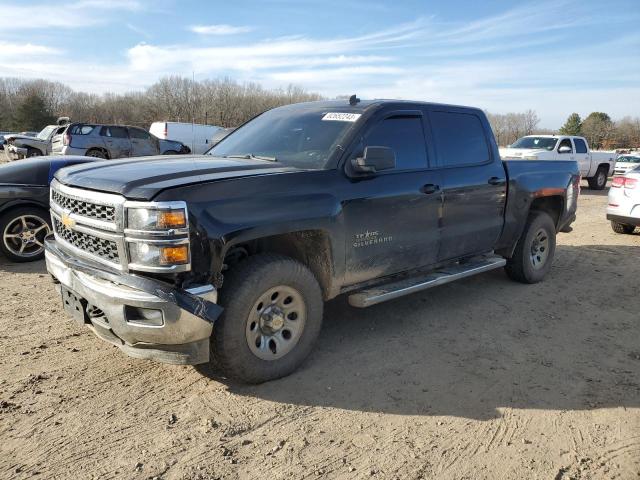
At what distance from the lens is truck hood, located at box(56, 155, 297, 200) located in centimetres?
299

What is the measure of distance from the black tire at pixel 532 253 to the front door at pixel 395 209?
1866 millimetres

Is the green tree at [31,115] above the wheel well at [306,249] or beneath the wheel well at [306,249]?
above

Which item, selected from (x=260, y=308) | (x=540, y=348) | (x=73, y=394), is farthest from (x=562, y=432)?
(x=73, y=394)

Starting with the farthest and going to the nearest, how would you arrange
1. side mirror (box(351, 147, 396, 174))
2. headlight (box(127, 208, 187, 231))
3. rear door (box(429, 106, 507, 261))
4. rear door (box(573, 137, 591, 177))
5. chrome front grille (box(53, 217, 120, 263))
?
1. rear door (box(573, 137, 591, 177))
2. rear door (box(429, 106, 507, 261))
3. side mirror (box(351, 147, 396, 174))
4. chrome front grille (box(53, 217, 120, 263))
5. headlight (box(127, 208, 187, 231))

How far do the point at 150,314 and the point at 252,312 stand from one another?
684 mm

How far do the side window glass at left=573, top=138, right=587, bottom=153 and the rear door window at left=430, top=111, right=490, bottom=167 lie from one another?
1544cm

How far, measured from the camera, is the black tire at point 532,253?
5.96 metres

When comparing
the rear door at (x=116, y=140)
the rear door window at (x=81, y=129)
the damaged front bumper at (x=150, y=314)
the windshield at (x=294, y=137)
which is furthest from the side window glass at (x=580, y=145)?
the damaged front bumper at (x=150, y=314)

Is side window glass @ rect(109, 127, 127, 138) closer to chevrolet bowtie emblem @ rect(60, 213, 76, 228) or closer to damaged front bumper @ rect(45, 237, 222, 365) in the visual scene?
chevrolet bowtie emblem @ rect(60, 213, 76, 228)

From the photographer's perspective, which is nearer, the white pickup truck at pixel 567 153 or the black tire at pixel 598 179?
the white pickup truck at pixel 567 153

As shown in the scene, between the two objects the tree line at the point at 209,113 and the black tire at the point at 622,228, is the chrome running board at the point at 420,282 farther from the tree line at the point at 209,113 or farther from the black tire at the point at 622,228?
the tree line at the point at 209,113

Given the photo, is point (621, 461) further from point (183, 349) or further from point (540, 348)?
point (183, 349)

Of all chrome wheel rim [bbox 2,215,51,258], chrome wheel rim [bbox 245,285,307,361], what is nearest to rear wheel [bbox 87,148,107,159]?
chrome wheel rim [bbox 2,215,51,258]

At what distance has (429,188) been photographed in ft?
14.7
